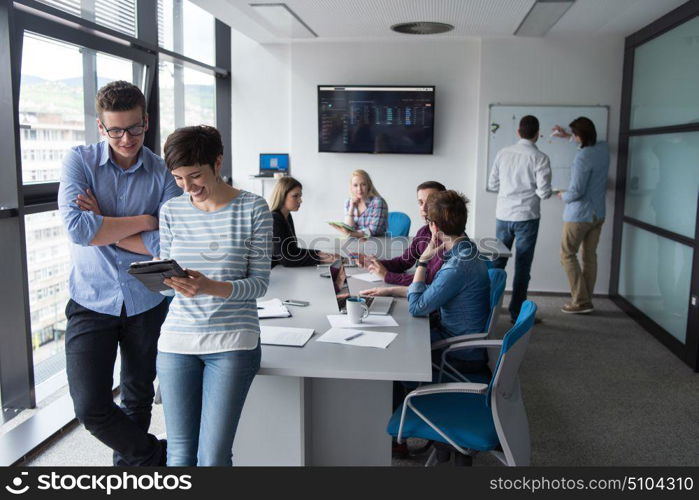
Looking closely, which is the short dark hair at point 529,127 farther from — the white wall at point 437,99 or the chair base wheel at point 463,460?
the chair base wheel at point 463,460

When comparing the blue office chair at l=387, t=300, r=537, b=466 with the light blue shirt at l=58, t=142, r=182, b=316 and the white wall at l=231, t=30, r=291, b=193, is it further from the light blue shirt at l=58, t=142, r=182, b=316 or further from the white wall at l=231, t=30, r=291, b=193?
the white wall at l=231, t=30, r=291, b=193

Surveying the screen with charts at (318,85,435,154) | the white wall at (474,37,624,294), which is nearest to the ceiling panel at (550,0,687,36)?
the white wall at (474,37,624,294)

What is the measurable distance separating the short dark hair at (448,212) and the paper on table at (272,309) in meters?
0.84

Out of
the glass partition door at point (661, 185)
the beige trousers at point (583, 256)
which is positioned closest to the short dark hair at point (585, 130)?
the glass partition door at point (661, 185)

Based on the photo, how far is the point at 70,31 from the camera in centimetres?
377

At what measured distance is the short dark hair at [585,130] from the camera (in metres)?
6.05

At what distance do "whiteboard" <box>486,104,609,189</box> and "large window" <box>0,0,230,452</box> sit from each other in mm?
3465

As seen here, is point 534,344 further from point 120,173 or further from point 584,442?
point 120,173

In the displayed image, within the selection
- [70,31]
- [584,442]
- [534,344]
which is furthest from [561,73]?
[70,31]

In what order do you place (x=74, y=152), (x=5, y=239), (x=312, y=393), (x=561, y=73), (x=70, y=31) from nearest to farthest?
1. (x=74, y=152)
2. (x=312, y=393)
3. (x=5, y=239)
4. (x=70, y=31)
5. (x=561, y=73)

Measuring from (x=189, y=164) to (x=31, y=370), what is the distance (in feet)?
6.95

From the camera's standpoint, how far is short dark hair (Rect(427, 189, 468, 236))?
3.06m

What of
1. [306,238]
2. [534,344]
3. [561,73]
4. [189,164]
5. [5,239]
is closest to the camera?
[189,164]

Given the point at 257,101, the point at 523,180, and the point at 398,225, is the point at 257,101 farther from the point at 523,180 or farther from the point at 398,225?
the point at 523,180
